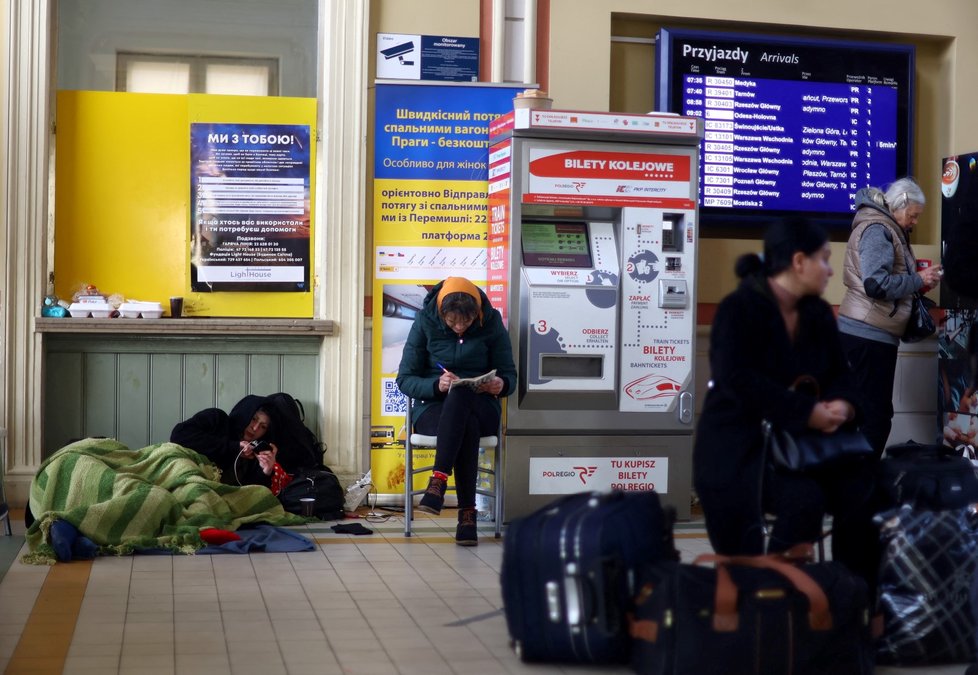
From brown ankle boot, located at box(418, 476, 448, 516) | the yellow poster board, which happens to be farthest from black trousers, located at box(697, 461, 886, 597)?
the yellow poster board

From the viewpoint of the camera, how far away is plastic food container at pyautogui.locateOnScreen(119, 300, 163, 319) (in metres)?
6.07

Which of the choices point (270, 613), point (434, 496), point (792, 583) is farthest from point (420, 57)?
point (792, 583)

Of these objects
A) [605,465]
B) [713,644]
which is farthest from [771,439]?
[605,465]

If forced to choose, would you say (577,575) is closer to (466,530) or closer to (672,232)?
(466,530)

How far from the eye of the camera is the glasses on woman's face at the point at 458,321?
17.6ft

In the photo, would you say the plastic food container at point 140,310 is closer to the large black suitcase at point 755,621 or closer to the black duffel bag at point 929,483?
the large black suitcase at point 755,621

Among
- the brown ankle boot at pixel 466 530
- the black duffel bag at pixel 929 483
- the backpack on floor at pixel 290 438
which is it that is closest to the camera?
the black duffel bag at pixel 929 483

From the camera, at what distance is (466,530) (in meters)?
5.29

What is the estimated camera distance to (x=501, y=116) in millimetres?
6121

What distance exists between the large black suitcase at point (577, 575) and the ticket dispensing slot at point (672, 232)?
274cm

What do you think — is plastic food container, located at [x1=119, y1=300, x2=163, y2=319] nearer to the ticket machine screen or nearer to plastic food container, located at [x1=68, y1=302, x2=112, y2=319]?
plastic food container, located at [x1=68, y1=302, x2=112, y2=319]

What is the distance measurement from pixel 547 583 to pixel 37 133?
13.0 feet

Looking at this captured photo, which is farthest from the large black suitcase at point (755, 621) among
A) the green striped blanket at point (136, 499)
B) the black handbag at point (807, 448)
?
the green striped blanket at point (136, 499)

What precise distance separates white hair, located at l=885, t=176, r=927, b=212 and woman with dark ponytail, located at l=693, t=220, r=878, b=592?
234 cm
